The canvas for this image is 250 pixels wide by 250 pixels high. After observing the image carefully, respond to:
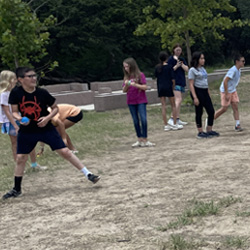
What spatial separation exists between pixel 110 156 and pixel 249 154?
235cm

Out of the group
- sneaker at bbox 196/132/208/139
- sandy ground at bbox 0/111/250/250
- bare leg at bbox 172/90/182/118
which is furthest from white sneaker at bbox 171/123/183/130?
sandy ground at bbox 0/111/250/250

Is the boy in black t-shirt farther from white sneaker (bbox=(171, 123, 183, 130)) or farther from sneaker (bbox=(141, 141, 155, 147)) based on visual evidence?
white sneaker (bbox=(171, 123, 183, 130))

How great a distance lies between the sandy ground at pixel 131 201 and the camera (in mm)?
4867

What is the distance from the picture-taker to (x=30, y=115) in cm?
677

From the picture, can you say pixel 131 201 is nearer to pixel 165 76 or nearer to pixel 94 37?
pixel 165 76

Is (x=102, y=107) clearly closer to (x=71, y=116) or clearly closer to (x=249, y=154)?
(x=71, y=116)

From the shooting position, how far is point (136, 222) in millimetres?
5289

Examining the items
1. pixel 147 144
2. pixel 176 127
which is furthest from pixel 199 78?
pixel 176 127

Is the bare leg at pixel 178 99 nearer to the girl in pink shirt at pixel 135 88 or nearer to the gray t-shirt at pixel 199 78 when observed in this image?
the gray t-shirt at pixel 199 78

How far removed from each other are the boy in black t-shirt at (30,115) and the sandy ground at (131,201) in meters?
0.46

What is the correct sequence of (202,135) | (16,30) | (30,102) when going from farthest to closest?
(16,30), (202,135), (30,102)

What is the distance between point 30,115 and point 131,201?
1.62 metres

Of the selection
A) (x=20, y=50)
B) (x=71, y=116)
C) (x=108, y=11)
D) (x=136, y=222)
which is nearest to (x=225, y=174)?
(x=136, y=222)

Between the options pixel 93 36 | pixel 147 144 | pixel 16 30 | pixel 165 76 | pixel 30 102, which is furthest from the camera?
pixel 93 36
